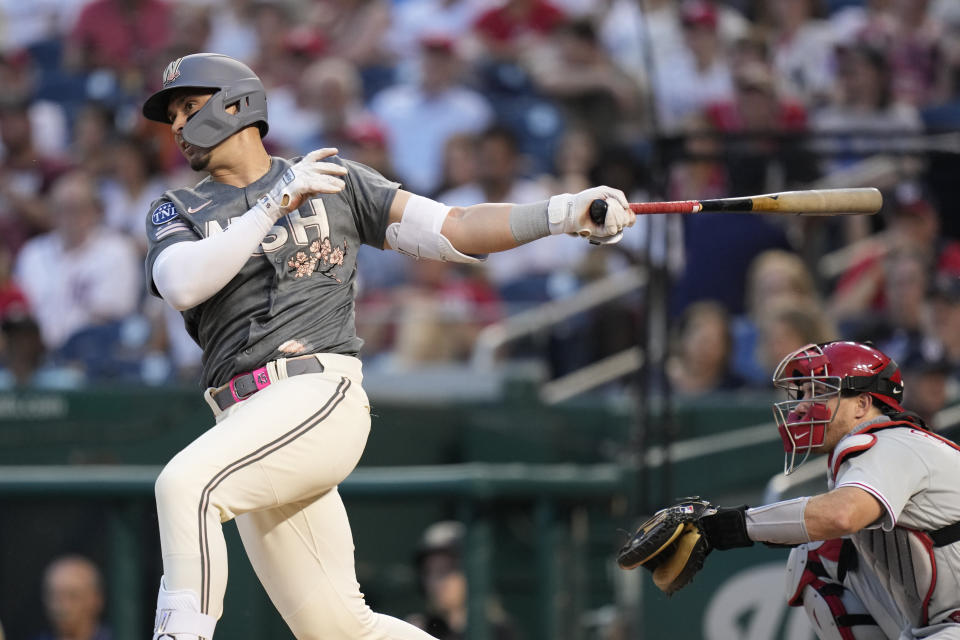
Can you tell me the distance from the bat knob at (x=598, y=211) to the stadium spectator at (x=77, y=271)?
235 inches

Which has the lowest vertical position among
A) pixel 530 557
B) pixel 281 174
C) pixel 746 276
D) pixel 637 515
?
pixel 530 557

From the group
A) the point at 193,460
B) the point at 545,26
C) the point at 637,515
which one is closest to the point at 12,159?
the point at 545,26

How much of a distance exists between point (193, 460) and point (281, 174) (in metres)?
0.90

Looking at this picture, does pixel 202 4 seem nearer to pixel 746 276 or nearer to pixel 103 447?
pixel 103 447

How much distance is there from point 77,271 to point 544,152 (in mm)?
3320

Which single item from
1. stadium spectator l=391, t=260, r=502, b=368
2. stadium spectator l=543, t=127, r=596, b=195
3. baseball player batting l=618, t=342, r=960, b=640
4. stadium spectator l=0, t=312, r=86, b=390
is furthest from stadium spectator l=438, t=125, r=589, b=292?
baseball player batting l=618, t=342, r=960, b=640

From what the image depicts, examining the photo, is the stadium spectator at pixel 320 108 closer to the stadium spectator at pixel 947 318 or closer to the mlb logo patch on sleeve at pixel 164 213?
the stadium spectator at pixel 947 318

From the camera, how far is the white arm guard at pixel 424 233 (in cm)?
382

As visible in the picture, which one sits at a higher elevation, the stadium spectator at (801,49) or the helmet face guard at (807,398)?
the stadium spectator at (801,49)

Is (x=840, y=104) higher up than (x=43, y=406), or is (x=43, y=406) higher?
(x=840, y=104)

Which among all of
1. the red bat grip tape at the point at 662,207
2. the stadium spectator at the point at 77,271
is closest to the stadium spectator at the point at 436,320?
the stadium spectator at the point at 77,271

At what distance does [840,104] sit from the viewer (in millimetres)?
8781

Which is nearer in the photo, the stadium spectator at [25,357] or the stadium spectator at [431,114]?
the stadium spectator at [25,357]

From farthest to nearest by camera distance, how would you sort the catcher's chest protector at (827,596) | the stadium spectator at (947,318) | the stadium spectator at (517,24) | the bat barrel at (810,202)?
1. the stadium spectator at (517,24)
2. the stadium spectator at (947,318)
3. the catcher's chest protector at (827,596)
4. the bat barrel at (810,202)
